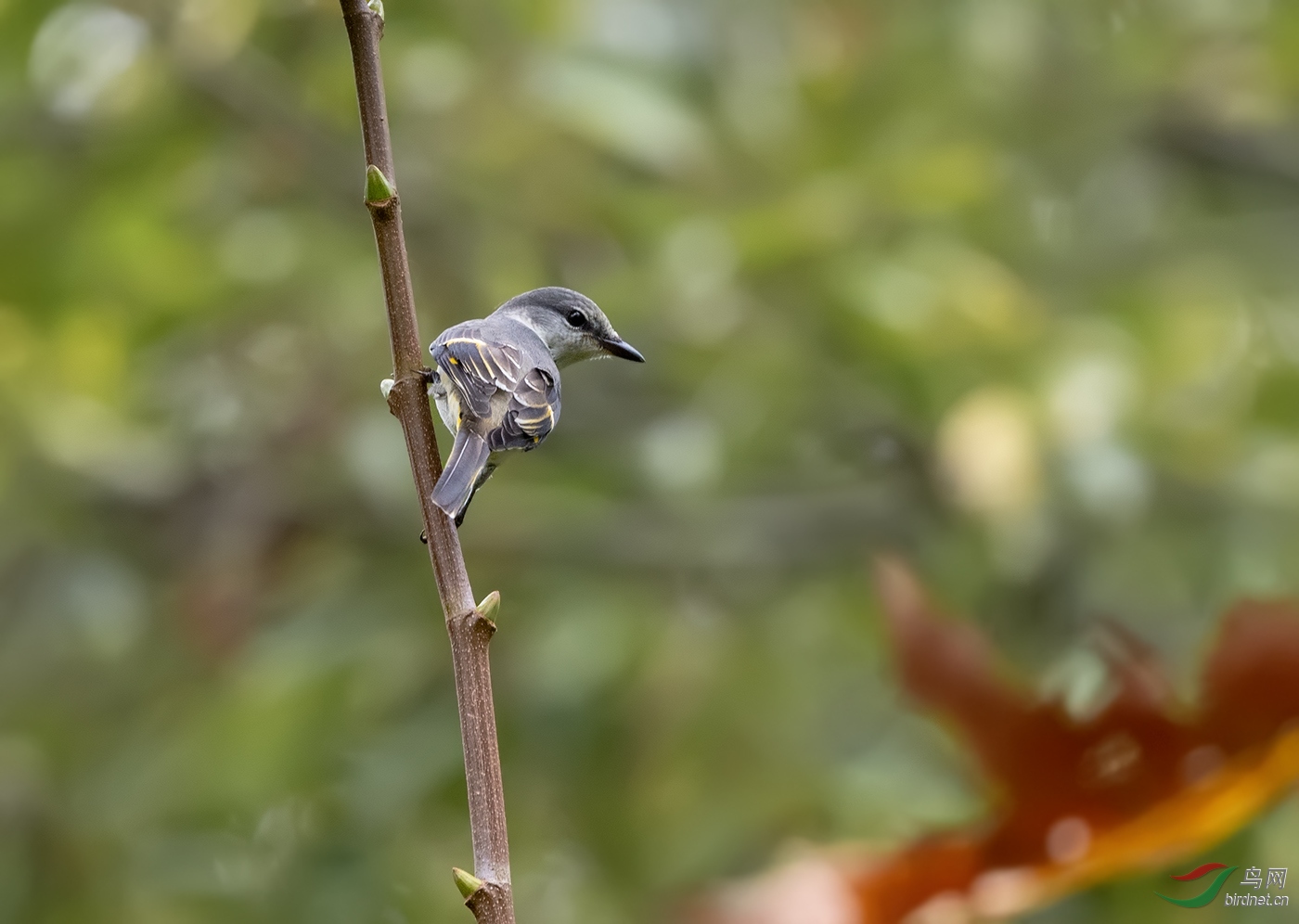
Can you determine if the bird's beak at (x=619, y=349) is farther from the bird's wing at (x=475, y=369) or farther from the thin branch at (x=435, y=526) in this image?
the thin branch at (x=435, y=526)

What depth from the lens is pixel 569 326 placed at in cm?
277

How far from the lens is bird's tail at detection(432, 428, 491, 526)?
1.42 m

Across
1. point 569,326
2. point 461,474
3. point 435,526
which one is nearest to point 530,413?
point 461,474

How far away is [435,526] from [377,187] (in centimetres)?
33

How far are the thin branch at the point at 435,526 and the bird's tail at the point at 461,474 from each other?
4cm

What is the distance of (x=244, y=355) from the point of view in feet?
15.0

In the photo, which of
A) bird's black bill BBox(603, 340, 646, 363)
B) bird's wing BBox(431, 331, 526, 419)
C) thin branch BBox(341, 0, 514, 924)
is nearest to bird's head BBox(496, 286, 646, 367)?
bird's black bill BBox(603, 340, 646, 363)

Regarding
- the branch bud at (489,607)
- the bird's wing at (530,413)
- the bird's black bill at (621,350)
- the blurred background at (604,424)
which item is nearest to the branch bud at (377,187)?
the branch bud at (489,607)

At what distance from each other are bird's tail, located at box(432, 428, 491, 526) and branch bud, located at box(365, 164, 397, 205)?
0.92ft

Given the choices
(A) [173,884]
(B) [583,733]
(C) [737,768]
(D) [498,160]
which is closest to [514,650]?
(B) [583,733]

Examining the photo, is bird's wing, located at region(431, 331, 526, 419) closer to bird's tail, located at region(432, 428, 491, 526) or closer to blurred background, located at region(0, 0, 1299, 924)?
bird's tail, located at region(432, 428, 491, 526)

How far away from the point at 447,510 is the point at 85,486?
2814mm

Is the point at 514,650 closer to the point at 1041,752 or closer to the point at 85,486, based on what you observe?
the point at 85,486

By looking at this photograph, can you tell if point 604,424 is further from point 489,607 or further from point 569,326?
point 489,607
